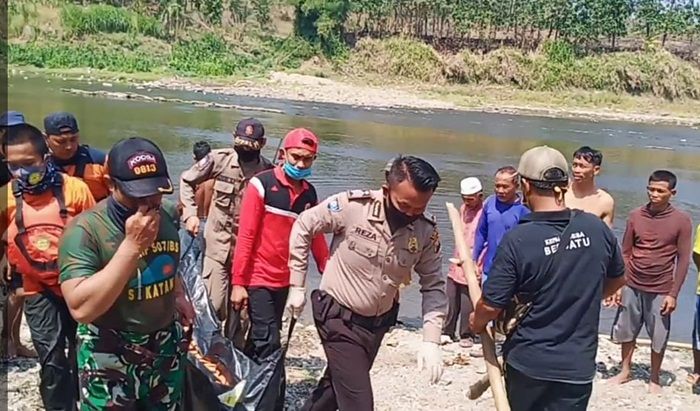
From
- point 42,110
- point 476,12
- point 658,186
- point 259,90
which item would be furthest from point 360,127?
point 476,12

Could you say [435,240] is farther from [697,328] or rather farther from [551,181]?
[697,328]

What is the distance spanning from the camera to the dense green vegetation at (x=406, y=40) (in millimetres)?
53906

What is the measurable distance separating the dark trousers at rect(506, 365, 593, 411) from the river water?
4751 millimetres

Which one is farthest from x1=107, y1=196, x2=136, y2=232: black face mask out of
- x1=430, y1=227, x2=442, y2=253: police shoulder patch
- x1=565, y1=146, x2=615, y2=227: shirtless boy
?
x1=565, y1=146, x2=615, y2=227: shirtless boy

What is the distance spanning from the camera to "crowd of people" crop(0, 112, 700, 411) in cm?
330

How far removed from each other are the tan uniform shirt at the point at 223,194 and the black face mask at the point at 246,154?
0.04 metres

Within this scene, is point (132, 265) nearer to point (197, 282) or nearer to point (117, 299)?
point (117, 299)

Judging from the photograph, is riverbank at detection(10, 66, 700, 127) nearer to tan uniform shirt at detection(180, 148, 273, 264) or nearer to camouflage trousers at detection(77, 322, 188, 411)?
tan uniform shirt at detection(180, 148, 273, 264)

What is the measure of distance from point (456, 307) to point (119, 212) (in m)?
4.92

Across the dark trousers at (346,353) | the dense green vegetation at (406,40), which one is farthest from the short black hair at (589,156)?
the dense green vegetation at (406,40)

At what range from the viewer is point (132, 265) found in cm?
301

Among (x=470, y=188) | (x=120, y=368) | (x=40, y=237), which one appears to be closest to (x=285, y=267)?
(x=40, y=237)

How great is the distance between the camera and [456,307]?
7672mm

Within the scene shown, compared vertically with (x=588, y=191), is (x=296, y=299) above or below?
below
